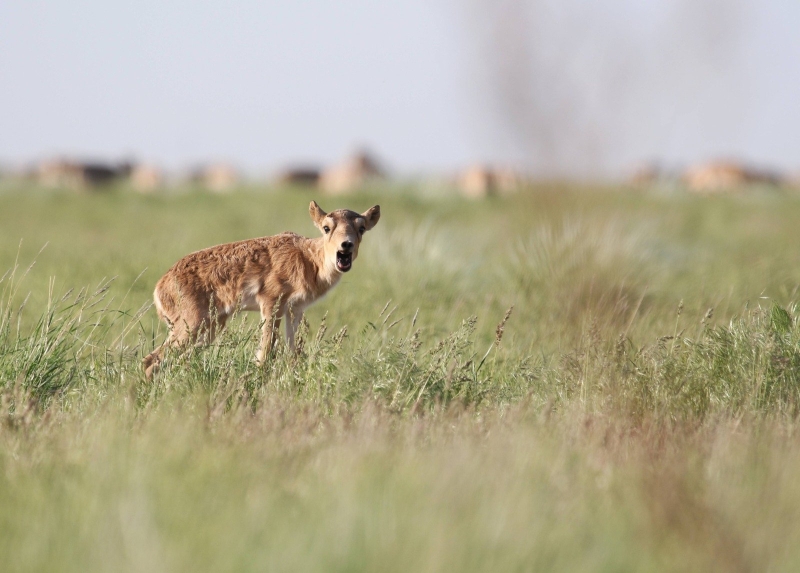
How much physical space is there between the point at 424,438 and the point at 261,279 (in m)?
2.59

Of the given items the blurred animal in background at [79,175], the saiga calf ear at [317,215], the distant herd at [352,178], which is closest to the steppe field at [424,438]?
the saiga calf ear at [317,215]

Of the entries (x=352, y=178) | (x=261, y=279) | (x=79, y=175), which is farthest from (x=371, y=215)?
(x=79, y=175)

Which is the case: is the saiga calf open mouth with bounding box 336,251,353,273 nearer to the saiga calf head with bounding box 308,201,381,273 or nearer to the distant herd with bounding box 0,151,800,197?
the saiga calf head with bounding box 308,201,381,273

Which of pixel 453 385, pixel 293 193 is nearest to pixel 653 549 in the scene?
pixel 453 385

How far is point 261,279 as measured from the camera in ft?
22.7

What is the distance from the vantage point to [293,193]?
79.8 feet

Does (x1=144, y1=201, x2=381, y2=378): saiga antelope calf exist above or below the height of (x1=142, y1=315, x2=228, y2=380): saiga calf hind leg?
above

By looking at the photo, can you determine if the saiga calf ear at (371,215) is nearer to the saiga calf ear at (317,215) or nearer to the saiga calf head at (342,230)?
the saiga calf head at (342,230)

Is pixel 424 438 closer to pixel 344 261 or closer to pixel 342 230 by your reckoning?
pixel 344 261

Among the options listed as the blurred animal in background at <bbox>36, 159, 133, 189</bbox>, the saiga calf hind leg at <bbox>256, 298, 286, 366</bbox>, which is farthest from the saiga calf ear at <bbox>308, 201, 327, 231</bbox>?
the blurred animal in background at <bbox>36, 159, 133, 189</bbox>

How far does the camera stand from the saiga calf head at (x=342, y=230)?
21.0 ft

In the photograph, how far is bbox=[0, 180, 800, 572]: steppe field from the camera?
3.32 metres

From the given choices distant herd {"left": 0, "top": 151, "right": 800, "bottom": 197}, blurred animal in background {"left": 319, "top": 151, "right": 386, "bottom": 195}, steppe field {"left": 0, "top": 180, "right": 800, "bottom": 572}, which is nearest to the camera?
steppe field {"left": 0, "top": 180, "right": 800, "bottom": 572}

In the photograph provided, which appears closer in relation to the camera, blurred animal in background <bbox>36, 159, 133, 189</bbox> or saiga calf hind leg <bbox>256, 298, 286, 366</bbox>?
saiga calf hind leg <bbox>256, 298, 286, 366</bbox>
